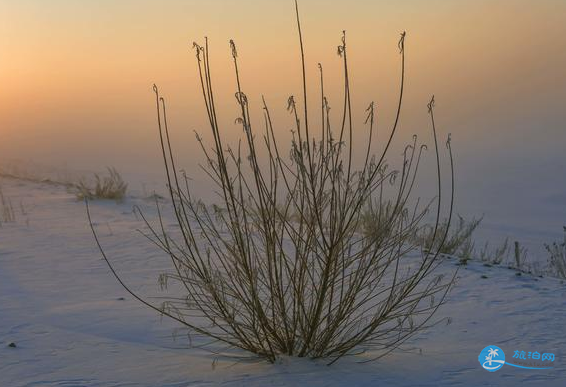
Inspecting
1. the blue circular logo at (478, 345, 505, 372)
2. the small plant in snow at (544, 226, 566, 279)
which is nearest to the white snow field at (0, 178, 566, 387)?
the blue circular logo at (478, 345, 505, 372)

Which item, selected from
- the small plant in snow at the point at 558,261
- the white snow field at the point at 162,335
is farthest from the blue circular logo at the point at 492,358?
the small plant in snow at the point at 558,261

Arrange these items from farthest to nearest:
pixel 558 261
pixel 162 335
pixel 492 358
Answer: pixel 558 261, pixel 162 335, pixel 492 358

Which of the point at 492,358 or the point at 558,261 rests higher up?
the point at 558,261

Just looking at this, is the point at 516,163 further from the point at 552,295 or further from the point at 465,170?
the point at 552,295

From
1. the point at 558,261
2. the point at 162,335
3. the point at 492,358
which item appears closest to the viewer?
the point at 492,358

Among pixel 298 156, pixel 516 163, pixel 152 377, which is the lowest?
pixel 152 377

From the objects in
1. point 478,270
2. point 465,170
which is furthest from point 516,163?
point 478,270

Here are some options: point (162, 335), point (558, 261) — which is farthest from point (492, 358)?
point (558, 261)

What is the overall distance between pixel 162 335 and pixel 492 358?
6.05 feet

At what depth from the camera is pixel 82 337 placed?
3.93 m

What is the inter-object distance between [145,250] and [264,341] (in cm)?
316

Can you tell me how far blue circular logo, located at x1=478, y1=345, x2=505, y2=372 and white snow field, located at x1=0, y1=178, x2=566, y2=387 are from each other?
40mm

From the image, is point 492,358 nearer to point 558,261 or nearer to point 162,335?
point 162,335

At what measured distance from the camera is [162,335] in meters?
4.07
